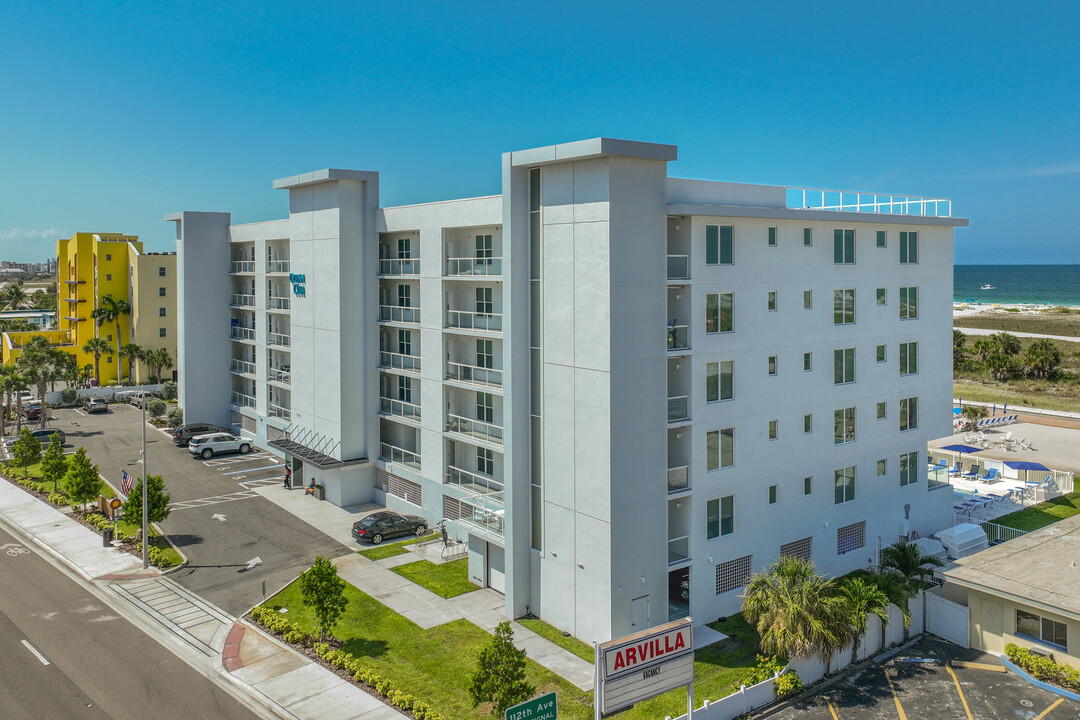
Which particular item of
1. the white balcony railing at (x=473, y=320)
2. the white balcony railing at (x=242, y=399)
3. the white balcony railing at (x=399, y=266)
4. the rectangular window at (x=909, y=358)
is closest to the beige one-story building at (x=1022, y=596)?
the rectangular window at (x=909, y=358)

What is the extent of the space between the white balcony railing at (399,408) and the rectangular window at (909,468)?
2304cm

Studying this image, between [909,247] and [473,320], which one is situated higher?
[909,247]

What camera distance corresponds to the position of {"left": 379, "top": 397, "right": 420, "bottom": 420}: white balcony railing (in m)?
40.6

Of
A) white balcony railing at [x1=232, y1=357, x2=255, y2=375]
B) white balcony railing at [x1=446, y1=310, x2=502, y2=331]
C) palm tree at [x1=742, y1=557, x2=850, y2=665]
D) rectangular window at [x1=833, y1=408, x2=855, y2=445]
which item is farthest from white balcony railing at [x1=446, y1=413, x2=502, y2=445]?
white balcony railing at [x1=232, y1=357, x2=255, y2=375]

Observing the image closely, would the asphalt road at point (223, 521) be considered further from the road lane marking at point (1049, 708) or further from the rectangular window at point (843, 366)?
the road lane marking at point (1049, 708)

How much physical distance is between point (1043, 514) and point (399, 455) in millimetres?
33714

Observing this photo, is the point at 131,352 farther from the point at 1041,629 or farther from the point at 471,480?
the point at 1041,629

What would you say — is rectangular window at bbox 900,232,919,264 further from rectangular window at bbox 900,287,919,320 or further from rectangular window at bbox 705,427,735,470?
rectangular window at bbox 705,427,735,470

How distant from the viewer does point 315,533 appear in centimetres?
3838

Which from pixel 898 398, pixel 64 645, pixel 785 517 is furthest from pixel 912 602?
pixel 64 645

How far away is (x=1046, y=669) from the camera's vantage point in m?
24.9

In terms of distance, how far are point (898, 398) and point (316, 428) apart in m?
30.5

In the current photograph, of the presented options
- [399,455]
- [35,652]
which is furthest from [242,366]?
[35,652]

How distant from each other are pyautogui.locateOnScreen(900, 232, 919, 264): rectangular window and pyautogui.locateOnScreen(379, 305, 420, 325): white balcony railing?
23.0 metres
